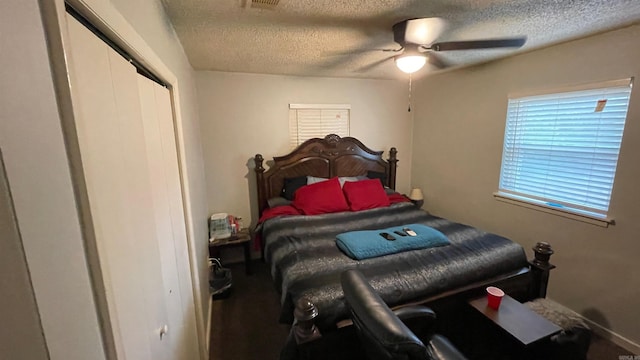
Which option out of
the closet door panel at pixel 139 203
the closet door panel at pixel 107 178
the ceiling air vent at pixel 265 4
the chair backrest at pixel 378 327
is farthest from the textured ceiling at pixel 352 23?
the chair backrest at pixel 378 327

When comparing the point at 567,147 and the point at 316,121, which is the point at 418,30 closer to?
the point at 567,147

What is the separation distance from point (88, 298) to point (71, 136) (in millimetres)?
289

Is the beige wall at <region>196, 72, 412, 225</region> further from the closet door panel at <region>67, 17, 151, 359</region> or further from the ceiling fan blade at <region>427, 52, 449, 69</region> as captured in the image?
the closet door panel at <region>67, 17, 151, 359</region>

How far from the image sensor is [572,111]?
2174 millimetres

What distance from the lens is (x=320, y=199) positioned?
2949mm

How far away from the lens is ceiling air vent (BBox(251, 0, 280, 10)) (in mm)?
1353

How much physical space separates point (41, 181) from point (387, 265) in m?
1.74

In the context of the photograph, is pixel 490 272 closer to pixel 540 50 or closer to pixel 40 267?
pixel 540 50

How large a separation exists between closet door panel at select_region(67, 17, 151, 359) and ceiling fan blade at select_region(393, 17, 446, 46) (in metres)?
1.59

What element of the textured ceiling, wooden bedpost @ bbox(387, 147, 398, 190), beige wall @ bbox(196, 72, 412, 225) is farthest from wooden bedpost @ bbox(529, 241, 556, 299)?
beige wall @ bbox(196, 72, 412, 225)

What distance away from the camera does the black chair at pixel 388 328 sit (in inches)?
36.6

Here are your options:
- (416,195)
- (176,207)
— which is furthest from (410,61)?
(416,195)

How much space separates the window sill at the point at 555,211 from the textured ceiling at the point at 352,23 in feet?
4.58

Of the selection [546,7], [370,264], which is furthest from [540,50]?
[370,264]
